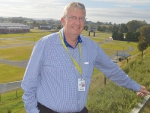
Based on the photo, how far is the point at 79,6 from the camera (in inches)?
80.5

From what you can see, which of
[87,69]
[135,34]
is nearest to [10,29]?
[135,34]

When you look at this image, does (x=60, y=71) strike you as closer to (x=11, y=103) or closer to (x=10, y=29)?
(x=11, y=103)

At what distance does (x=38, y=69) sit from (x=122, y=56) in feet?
117

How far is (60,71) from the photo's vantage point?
204 cm

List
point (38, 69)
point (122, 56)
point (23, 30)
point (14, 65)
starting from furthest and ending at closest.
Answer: point (23, 30), point (122, 56), point (14, 65), point (38, 69)

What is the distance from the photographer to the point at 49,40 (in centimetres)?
208

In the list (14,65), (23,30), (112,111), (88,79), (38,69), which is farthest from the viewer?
(23,30)

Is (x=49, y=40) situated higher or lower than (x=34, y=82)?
higher

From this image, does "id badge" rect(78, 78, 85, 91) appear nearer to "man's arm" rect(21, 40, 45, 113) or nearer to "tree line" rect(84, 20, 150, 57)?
"man's arm" rect(21, 40, 45, 113)

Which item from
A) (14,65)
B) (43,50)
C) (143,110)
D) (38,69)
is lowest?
(14,65)

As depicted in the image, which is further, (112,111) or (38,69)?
(112,111)

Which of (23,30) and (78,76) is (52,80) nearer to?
(78,76)

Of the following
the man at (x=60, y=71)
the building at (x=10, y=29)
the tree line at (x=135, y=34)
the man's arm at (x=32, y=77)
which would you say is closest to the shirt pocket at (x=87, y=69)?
the man at (x=60, y=71)

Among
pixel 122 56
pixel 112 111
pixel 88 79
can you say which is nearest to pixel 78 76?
pixel 88 79
